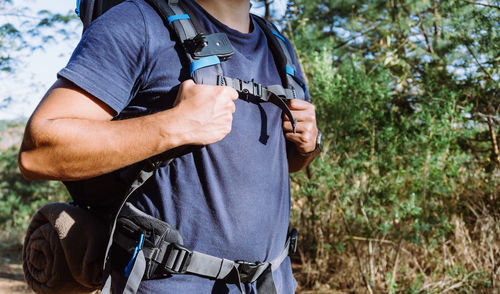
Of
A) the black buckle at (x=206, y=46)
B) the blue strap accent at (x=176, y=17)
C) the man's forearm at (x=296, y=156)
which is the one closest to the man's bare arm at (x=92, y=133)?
the black buckle at (x=206, y=46)

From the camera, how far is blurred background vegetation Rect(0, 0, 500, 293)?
3.79m

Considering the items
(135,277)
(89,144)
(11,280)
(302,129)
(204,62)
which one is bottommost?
(11,280)

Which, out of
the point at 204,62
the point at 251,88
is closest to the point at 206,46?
the point at 204,62

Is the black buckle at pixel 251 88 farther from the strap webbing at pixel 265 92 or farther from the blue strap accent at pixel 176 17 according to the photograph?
the blue strap accent at pixel 176 17

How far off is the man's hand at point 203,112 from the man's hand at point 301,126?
14.6 inches

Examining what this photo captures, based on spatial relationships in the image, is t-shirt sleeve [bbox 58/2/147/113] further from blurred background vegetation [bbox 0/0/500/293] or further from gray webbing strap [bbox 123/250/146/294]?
blurred background vegetation [bbox 0/0/500/293]

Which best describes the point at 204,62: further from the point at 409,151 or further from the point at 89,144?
the point at 409,151

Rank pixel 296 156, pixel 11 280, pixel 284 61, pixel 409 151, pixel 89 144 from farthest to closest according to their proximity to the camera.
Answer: pixel 11 280
pixel 409 151
pixel 296 156
pixel 284 61
pixel 89 144

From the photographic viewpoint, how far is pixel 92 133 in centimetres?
109

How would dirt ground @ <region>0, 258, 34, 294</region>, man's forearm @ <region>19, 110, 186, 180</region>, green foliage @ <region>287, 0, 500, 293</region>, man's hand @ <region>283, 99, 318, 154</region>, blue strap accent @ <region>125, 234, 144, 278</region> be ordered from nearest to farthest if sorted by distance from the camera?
man's forearm @ <region>19, 110, 186, 180</region>
blue strap accent @ <region>125, 234, 144, 278</region>
man's hand @ <region>283, 99, 318, 154</region>
green foliage @ <region>287, 0, 500, 293</region>
dirt ground @ <region>0, 258, 34, 294</region>

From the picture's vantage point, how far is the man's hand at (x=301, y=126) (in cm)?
154

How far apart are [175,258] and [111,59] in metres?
0.56

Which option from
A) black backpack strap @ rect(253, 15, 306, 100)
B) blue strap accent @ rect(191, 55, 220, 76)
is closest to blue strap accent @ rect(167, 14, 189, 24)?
blue strap accent @ rect(191, 55, 220, 76)

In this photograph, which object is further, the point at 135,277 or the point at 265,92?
the point at 265,92
